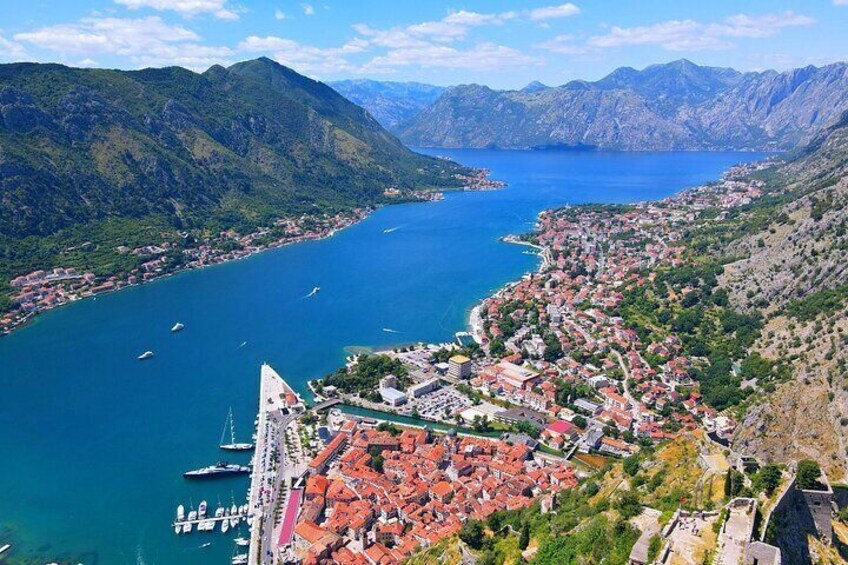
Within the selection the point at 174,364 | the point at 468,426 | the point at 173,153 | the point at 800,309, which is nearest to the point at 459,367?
the point at 468,426

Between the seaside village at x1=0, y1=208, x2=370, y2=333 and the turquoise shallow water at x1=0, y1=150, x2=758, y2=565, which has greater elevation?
the seaside village at x1=0, y1=208, x2=370, y2=333

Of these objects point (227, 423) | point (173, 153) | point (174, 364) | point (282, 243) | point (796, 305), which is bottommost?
point (174, 364)

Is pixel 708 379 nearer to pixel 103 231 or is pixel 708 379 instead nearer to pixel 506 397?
pixel 506 397

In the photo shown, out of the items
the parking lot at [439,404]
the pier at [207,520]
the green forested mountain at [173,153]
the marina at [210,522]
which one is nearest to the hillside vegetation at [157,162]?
the green forested mountain at [173,153]

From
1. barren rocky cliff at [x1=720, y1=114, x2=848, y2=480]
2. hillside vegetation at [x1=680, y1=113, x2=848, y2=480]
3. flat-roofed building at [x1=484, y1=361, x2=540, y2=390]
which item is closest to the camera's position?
barren rocky cliff at [x1=720, y1=114, x2=848, y2=480]

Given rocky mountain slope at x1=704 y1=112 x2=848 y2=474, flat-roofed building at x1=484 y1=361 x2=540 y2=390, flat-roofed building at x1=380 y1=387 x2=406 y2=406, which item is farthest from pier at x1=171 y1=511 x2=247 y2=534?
rocky mountain slope at x1=704 y1=112 x2=848 y2=474

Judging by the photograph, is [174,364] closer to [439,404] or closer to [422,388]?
[422,388]

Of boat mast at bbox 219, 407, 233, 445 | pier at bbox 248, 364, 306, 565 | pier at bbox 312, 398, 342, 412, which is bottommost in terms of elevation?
boat mast at bbox 219, 407, 233, 445

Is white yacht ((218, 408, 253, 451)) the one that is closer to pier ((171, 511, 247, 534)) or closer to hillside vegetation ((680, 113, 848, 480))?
pier ((171, 511, 247, 534))
